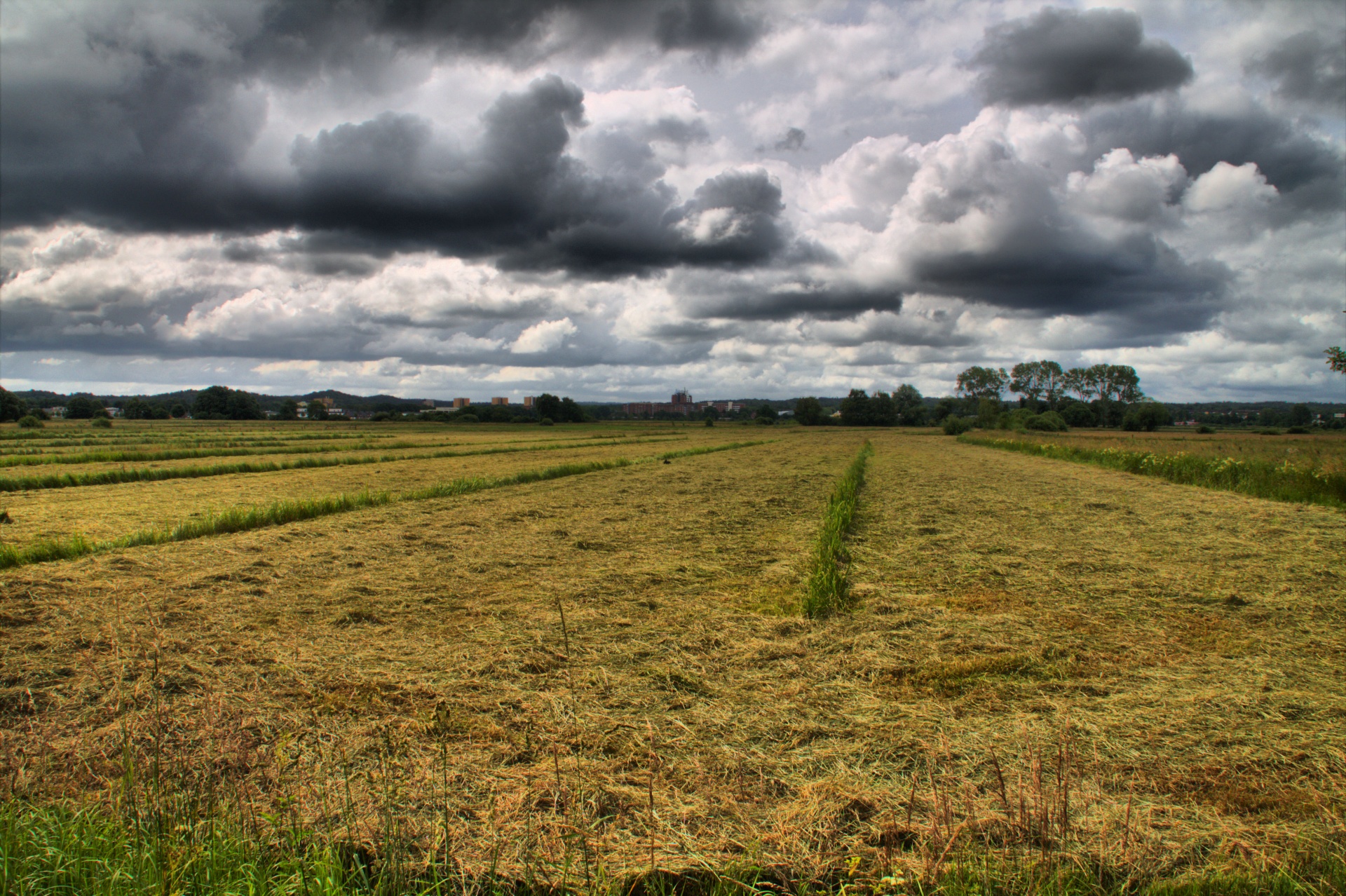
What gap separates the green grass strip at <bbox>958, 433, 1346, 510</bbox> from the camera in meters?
12.9

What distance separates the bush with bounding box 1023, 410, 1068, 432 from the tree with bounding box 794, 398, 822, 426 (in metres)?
56.6

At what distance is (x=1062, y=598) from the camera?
222 inches

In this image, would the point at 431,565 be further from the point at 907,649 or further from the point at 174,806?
the point at 907,649

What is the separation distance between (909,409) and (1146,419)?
1803 inches

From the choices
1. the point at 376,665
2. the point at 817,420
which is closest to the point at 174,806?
the point at 376,665

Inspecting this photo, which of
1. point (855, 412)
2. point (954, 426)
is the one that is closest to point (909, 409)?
point (855, 412)

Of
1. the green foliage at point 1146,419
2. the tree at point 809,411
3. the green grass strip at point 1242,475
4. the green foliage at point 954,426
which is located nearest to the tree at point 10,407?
the green grass strip at point 1242,475

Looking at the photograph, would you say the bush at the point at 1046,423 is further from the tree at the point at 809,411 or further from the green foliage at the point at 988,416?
the tree at the point at 809,411

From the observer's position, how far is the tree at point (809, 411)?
128 metres

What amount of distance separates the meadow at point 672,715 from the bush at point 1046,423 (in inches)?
2710

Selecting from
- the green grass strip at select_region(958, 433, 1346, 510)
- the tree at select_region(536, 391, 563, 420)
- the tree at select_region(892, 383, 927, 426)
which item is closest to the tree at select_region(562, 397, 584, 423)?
the tree at select_region(536, 391, 563, 420)

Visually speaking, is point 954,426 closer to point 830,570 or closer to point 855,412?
point 855,412

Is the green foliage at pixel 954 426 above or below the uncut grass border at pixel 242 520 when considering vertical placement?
above

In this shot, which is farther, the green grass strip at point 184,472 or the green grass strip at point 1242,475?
the green grass strip at point 184,472
